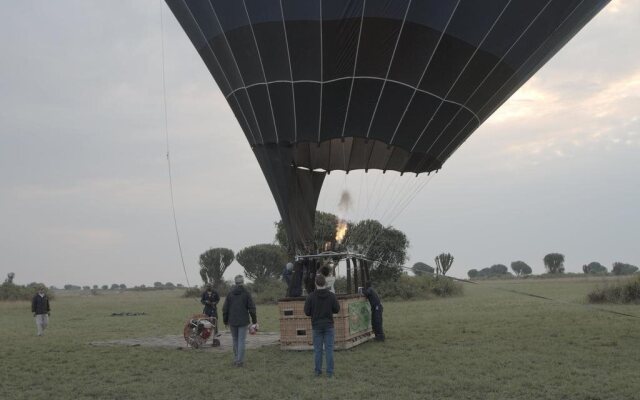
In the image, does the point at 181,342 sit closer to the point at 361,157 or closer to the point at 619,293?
the point at 361,157

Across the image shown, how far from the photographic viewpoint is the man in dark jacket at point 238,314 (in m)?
10.5

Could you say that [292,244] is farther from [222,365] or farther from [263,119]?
[222,365]

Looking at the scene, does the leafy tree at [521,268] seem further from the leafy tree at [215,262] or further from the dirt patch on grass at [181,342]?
the dirt patch on grass at [181,342]

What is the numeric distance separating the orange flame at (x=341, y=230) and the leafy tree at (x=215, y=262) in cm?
5159

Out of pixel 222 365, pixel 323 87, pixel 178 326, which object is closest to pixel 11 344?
pixel 178 326

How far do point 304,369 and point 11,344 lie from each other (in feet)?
29.3

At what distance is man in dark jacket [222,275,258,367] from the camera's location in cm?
1046

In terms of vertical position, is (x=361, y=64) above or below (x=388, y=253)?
above

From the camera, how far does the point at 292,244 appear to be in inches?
523

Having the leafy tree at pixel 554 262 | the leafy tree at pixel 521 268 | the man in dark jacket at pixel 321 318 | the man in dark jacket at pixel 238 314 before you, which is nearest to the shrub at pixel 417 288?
the man in dark jacket at pixel 238 314

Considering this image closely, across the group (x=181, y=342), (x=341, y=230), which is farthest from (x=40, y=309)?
(x=341, y=230)

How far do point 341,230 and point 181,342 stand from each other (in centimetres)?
479

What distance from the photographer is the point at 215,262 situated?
64.5m

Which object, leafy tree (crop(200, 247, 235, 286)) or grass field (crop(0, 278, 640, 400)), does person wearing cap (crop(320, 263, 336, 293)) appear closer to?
grass field (crop(0, 278, 640, 400))
